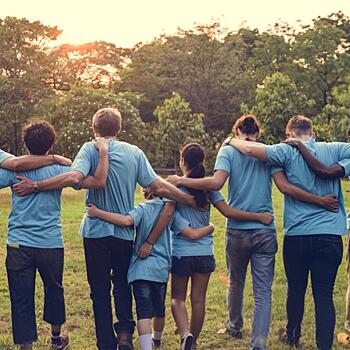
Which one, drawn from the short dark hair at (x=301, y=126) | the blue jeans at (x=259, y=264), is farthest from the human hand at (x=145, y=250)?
the short dark hair at (x=301, y=126)

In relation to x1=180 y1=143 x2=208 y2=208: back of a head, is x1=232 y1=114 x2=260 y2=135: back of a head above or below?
above

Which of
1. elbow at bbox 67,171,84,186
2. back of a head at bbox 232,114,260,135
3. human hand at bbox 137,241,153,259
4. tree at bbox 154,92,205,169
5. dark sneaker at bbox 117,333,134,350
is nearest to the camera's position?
elbow at bbox 67,171,84,186

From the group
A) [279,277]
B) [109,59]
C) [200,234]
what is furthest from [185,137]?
[200,234]

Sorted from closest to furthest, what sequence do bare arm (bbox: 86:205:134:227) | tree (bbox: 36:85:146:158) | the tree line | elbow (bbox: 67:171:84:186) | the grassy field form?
1. elbow (bbox: 67:171:84:186)
2. bare arm (bbox: 86:205:134:227)
3. the grassy field
4. tree (bbox: 36:85:146:158)
5. the tree line

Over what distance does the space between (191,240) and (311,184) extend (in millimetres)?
945

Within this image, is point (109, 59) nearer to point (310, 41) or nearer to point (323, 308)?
point (310, 41)

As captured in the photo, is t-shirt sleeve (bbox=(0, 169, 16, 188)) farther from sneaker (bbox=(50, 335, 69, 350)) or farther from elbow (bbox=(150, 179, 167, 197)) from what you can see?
sneaker (bbox=(50, 335, 69, 350))

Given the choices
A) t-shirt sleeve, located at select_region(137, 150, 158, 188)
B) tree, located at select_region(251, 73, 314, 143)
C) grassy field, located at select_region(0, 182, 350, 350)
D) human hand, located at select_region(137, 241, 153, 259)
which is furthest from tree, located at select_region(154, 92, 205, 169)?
human hand, located at select_region(137, 241, 153, 259)

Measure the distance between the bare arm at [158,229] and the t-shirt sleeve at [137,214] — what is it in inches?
5.0

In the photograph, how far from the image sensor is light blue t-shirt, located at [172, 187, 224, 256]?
4.68 m

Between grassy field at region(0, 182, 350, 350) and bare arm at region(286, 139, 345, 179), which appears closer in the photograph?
bare arm at region(286, 139, 345, 179)

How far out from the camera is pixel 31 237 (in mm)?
4422

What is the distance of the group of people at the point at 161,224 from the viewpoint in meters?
4.42

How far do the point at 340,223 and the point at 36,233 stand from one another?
2129mm
